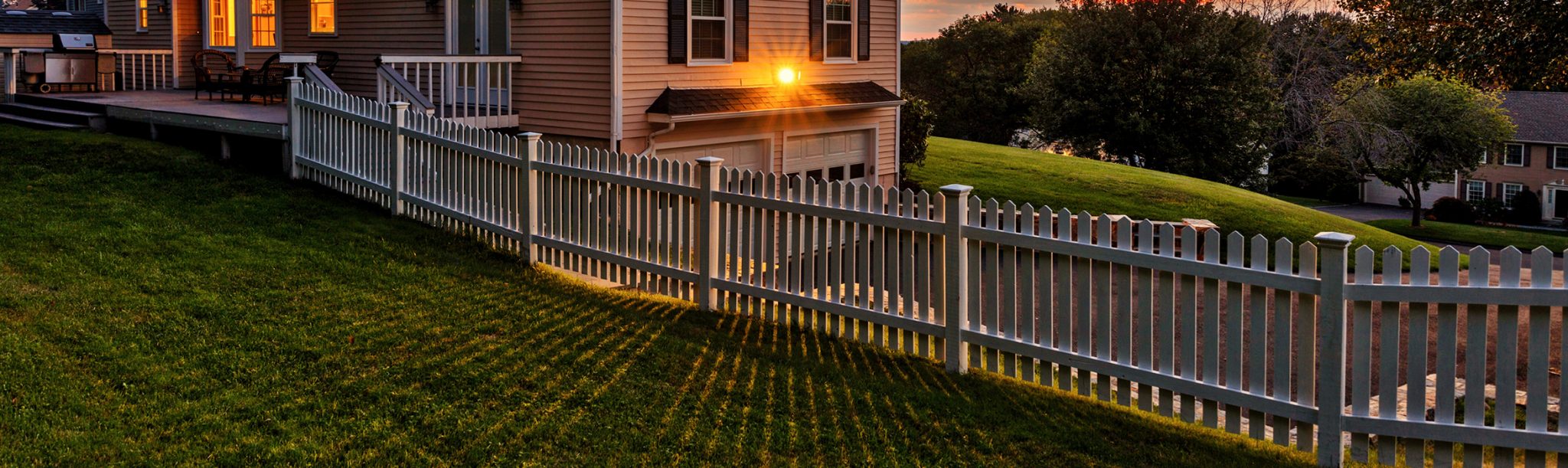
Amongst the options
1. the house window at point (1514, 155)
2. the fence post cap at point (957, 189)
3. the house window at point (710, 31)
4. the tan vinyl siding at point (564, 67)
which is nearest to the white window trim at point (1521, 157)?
the house window at point (1514, 155)

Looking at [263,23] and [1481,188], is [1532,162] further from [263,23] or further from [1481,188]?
[263,23]

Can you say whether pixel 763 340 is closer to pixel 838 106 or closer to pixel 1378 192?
pixel 838 106

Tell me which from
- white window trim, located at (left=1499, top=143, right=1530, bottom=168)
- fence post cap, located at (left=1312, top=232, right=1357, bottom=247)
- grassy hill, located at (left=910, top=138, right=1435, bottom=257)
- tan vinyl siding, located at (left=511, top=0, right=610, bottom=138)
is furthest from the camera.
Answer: white window trim, located at (left=1499, top=143, right=1530, bottom=168)

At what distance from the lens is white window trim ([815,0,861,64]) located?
2058 cm

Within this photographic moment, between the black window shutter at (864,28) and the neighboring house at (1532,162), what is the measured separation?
153ft

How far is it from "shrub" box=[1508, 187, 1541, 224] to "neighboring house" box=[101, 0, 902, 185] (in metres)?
46.5

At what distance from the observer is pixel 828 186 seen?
26.7 feet

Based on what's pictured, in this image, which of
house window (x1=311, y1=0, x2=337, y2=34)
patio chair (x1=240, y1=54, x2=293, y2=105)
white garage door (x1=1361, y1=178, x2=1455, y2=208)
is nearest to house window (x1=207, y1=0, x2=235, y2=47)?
Result: house window (x1=311, y1=0, x2=337, y2=34)

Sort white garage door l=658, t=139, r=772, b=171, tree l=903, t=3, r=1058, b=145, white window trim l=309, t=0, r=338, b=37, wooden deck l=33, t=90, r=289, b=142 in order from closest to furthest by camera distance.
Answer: wooden deck l=33, t=90, r=289, b=142, white garage door l=658, t=139, r=772, b=171, white window trim l=309, t=0, r=338, b=37, tree l=903, t=3, r=1058, b=145

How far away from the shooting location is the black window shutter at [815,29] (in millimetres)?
20250

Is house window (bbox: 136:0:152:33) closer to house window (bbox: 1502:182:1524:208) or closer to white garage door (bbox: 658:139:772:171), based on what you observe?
white garage door (bbox: 658:139:772:171)

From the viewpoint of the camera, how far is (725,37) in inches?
730

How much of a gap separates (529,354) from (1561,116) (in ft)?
218

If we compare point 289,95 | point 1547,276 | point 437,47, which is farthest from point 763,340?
point 437,47
